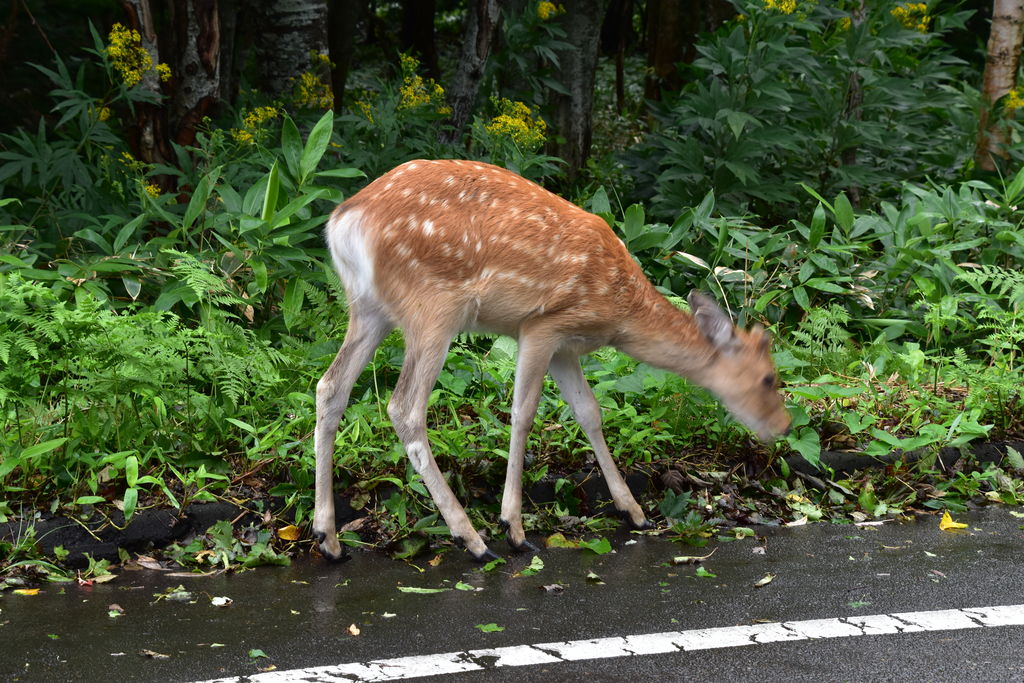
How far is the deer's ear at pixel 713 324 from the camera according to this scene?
17.4 feet

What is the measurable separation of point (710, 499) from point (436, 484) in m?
1.53

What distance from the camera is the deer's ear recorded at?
531 centimetres

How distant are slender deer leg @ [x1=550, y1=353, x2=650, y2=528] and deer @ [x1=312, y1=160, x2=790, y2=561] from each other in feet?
0.05

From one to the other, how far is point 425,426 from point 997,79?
7506mm

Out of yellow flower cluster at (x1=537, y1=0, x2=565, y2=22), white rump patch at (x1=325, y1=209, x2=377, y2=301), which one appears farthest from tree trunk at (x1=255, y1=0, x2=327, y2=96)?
white rump patch at (x1=325, y1=209, x2=377, y2=301)

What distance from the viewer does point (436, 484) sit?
4992 mm

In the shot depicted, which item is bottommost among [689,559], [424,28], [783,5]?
[689,559]

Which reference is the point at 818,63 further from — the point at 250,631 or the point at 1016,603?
the point at 250,631

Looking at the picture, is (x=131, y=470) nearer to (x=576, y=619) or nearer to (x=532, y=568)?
(x=532, y=568)

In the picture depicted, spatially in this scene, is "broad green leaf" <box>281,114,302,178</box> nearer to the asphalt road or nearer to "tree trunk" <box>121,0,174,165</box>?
"tree trunk" <box>121,0,174,165</box>

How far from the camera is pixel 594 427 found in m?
5.43

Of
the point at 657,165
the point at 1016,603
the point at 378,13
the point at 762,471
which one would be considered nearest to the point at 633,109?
the point at 378,13

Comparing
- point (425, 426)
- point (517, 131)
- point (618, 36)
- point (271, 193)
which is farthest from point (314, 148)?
point (618, 36)

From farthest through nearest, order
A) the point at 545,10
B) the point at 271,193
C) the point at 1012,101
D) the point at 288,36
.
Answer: the point at 1012,101
the point at 545,10
the point at 288,36
the point at 271,193
